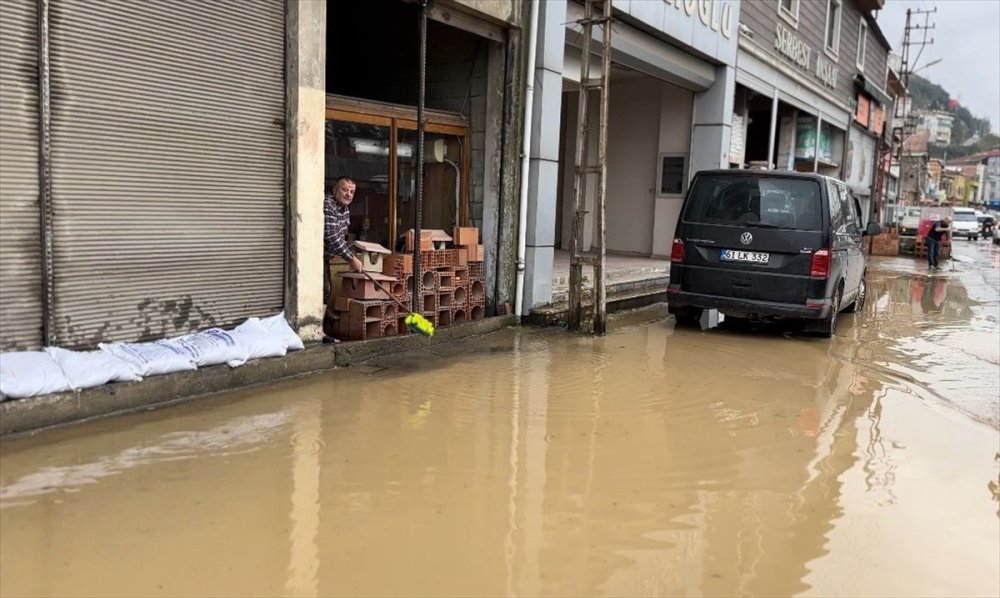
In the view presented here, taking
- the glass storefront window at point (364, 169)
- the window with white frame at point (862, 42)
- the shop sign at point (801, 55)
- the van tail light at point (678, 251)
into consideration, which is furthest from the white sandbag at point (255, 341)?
the window with white frame at point (862, 42)

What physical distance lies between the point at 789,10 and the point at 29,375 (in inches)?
718

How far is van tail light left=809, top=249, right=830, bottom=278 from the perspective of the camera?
8.54 metres

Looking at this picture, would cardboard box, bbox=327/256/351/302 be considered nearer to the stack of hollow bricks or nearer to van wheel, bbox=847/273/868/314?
the stack of hollow bricks

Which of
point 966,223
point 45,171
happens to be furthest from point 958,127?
point 45,171

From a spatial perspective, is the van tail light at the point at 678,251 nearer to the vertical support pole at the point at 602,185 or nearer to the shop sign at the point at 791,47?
the vertical support pole at the point at 602,185

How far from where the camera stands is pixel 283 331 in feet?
21.5

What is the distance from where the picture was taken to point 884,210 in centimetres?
3669

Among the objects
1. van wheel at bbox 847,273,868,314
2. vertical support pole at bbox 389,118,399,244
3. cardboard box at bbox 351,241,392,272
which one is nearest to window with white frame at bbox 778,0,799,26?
van wheel at bbox 847,273,868,314

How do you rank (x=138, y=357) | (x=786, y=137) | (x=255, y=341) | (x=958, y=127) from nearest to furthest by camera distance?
(x=138, y=357) < (x=255, y=341) < (x=786, y=137) < (x=958, y=127)

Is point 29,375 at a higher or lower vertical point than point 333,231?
lower

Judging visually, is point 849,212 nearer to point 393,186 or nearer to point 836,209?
point 836,209

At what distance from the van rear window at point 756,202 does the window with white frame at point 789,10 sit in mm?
10448

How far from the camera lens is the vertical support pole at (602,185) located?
8633 mm

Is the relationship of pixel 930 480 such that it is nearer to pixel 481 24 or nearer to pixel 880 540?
pixel 880 540
